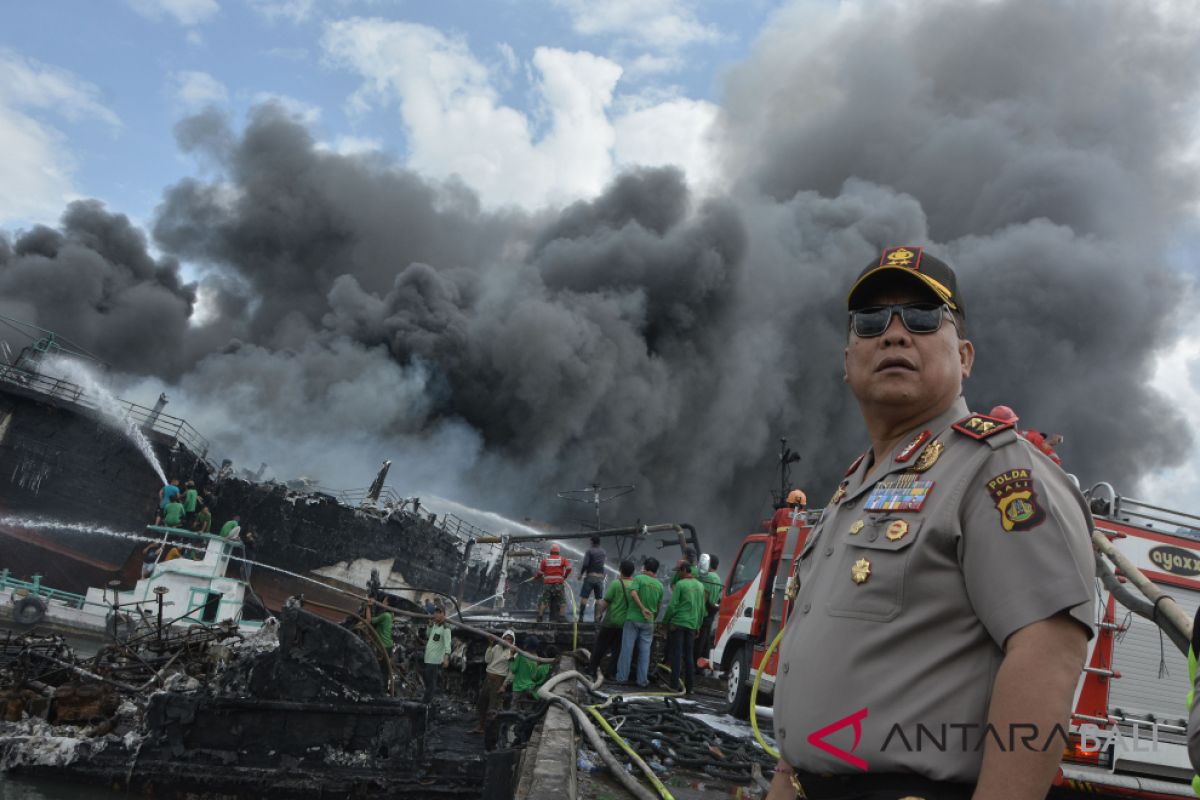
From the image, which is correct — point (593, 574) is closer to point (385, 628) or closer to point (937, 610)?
point (385, 628)

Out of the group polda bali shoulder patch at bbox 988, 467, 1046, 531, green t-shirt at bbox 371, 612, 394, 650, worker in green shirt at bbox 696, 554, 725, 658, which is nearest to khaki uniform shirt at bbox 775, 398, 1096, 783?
polda bali shoulder patch at bbox 988, 467, 1046, 531

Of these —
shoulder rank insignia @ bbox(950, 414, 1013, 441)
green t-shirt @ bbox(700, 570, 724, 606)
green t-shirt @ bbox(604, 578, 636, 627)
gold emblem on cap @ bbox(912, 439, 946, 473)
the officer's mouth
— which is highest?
the officer's mouth

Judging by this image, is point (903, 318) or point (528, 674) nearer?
point (903, 318)

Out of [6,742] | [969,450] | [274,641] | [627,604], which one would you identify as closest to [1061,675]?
[969,450]

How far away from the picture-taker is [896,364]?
1.52 metres

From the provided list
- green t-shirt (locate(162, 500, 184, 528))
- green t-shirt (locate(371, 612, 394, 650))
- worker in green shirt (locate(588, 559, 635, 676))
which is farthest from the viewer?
green t-shirt (locate(162, 500, 184, 528))

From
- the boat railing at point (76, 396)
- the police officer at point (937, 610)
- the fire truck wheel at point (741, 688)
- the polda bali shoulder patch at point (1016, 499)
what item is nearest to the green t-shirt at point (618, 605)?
the fire truck wheel at point (741, 688)

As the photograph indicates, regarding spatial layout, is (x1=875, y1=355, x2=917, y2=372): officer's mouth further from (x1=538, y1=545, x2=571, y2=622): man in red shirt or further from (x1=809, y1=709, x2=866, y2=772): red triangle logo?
(x1=538, y1=545, x2=571, y2=622): man in red shirt

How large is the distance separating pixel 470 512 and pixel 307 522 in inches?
632

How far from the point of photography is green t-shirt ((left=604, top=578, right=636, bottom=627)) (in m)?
9.42

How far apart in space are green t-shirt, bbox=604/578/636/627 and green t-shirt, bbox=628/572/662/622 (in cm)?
15

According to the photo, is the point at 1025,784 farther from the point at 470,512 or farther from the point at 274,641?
the point at 470,512

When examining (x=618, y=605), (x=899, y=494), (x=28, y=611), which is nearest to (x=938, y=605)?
(x=899, y=494)

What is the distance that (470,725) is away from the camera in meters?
11.4
